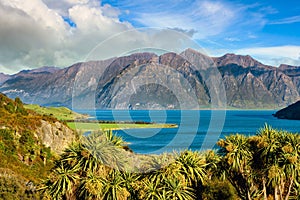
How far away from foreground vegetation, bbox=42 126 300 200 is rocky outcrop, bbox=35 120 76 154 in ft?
132

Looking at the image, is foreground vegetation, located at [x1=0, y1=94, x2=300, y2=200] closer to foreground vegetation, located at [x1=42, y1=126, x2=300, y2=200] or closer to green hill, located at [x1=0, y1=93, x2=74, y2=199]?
foreground vegetation, located at [x1=42, y1=126, x2=300, y2=200]

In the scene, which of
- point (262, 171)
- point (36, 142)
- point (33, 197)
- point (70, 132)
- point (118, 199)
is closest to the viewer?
point (118, 199)

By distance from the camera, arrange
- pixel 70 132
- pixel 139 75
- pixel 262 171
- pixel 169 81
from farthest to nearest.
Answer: pixel 70 132 → pixel 139 75 → pixel 169 81 → pixel 262 171

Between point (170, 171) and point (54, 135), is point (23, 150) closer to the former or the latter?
point (54, 135)

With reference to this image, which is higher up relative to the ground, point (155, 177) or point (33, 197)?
point (155, 177)

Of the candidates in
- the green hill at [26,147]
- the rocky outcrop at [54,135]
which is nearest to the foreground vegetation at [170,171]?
the green hill at [26,147]

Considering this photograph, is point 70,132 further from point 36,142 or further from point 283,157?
point 283,157

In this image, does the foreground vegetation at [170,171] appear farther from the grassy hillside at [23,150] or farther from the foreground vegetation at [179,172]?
the grassy hillside at [23,150]

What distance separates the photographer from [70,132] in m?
77.6

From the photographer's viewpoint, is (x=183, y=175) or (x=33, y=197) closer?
(x=183, y=175)

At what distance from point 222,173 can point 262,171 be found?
3.25m

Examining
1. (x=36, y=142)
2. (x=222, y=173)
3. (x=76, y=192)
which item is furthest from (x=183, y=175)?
(x=36, y=142)

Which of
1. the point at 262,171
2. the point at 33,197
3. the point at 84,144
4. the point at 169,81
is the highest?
the point at 169,81

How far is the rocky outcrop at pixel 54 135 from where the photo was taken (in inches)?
2579
